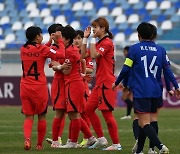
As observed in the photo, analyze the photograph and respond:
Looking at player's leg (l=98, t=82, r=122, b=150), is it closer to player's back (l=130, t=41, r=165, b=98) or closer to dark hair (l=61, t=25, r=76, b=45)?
dark hair (l=61, t=25, r=76, b=45)

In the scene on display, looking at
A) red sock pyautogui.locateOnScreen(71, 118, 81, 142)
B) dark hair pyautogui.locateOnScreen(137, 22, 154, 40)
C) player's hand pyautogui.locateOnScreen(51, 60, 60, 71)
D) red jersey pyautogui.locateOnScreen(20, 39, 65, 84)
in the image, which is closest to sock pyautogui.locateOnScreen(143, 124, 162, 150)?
dark hair pyautogui.locateOnScreen(137, 22, 154, 40)

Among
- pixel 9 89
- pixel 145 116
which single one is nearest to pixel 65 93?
pixel 145 116

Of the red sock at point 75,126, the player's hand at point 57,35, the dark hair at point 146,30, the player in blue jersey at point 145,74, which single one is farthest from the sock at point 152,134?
the player's hand at point 57,35

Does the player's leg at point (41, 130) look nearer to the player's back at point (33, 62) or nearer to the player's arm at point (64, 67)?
the player's back at point (33, 62)

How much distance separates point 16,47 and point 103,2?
220 inches

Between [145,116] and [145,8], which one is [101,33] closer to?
[145,116]

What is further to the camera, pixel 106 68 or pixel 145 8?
pixel 145 8

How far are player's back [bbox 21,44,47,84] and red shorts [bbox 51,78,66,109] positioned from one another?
0.60m

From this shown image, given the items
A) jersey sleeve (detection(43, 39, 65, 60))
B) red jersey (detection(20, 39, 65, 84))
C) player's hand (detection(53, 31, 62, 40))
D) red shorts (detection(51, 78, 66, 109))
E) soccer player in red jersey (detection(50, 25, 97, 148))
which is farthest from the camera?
red shorts (detection(51, 78, 66, 109))

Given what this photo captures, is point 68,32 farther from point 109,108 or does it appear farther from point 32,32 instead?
point 109,108

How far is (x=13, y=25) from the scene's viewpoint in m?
33.9

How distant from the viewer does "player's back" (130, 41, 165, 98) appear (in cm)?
1016

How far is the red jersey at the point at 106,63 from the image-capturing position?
11953mm

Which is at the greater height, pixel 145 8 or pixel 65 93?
pixel 145 8
